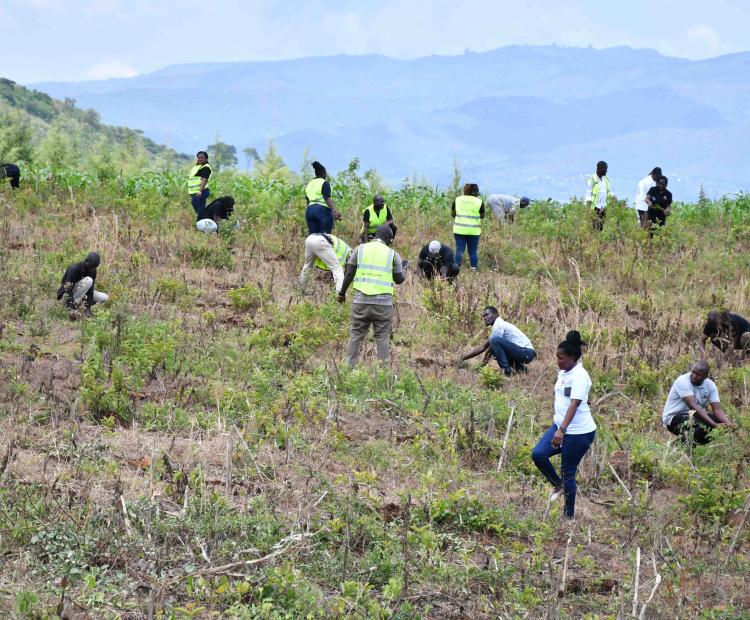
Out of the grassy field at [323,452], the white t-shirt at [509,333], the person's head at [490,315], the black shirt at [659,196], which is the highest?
the black shirt at [659,196]

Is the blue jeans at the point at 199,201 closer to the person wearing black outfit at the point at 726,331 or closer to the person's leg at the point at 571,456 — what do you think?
the person wearing black outfit at the point at 726,331

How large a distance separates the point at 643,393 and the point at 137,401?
5.54 metres

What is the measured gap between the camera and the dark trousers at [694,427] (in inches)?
391

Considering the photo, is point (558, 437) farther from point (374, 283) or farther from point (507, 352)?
point (507, 352)

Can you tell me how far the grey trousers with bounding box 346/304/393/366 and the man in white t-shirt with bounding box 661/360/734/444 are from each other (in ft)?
9.75

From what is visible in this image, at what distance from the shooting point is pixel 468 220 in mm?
16344

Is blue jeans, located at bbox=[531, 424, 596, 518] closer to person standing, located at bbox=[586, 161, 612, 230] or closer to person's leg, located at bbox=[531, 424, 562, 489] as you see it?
person's leg, located at bbox=[531, 424, 562, 489]

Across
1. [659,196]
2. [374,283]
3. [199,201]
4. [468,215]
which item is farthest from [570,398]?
[659,196]

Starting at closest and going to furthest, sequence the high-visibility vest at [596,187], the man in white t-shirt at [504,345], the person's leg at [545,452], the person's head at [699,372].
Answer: the person's leg at [545,452] < the person's head at [699,372] < the man in white t-shirt at [504,345] < the high-visibility vest at [596,187]

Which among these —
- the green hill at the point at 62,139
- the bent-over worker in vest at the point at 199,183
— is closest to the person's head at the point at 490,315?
the bent-over worker in vest at the point at 199,183

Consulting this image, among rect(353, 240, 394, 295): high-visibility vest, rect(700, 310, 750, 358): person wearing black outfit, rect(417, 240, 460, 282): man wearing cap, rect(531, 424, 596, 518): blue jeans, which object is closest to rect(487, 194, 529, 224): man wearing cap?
rect(417, 240, 460, 282): man wearing cap

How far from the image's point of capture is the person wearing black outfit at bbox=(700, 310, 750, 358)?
12312 mm

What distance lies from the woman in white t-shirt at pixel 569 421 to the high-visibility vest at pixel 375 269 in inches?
130

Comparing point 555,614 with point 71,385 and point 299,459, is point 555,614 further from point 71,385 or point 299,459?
point 71,385
